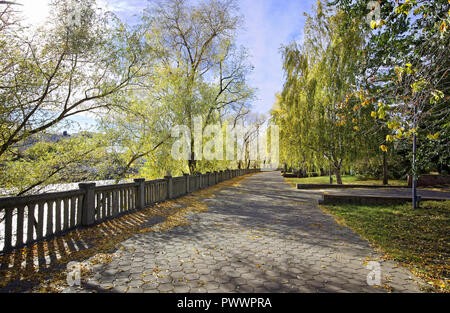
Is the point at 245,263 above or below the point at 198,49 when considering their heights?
below

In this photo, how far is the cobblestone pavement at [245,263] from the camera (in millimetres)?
3279

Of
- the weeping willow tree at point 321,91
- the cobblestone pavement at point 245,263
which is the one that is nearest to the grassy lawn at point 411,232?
the cobblestone pavement at point 245,263

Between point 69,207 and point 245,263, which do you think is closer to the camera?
point 245,263

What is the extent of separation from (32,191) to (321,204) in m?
9.97

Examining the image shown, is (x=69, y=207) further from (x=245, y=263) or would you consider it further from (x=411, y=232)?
(x=411, y=232)

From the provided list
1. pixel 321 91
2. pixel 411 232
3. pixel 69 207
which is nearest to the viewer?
pixel 69 207

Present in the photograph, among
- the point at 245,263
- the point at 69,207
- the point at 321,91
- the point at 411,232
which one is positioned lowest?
the point at 411,232

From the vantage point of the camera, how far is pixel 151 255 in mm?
4414

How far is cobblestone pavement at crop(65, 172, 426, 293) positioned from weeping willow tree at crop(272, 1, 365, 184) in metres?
A: 10.1

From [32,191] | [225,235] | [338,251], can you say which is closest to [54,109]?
[32,191]

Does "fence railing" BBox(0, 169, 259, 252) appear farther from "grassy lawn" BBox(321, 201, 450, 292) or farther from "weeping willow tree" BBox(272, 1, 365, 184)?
"weeping willow tree" BBox(272, 1, 365, 184)

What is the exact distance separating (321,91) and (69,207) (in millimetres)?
14923

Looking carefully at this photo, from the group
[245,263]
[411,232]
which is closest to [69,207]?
[245,263]

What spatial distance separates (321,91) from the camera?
52.1ft
